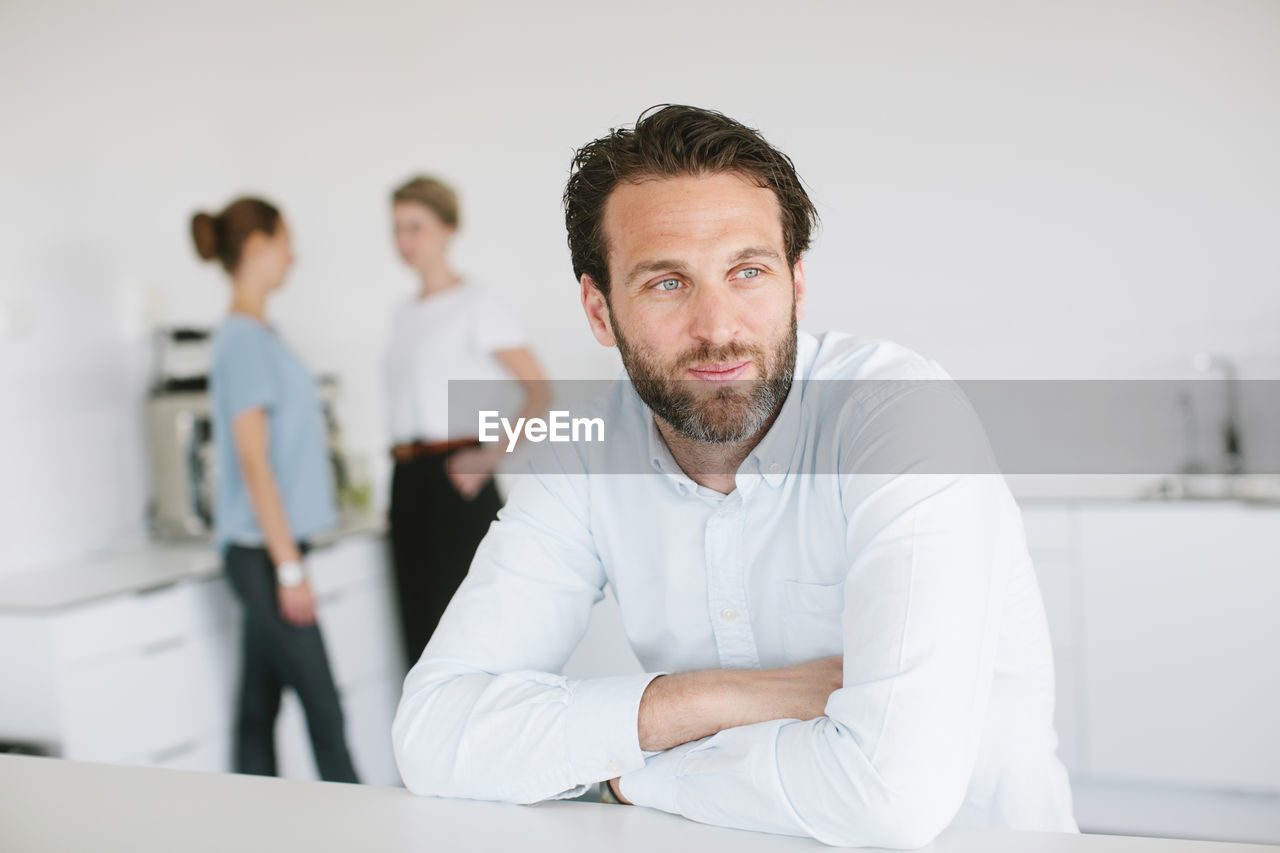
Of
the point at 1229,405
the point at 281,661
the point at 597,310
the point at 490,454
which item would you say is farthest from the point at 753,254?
the point at 1229,405

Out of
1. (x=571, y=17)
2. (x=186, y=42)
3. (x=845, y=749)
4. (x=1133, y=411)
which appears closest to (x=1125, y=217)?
(x=1133, y=411)

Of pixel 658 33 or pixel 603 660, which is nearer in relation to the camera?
pixel 603 660

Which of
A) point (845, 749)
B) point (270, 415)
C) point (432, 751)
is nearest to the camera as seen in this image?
point (845, 749)

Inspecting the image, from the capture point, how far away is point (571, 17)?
3.10m

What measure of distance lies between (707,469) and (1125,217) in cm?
200

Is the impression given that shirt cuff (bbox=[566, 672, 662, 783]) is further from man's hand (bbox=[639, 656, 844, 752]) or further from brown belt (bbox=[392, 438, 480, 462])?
brown belt (bbox=[392, 438, 480, 462])

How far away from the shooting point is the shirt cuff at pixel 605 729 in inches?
36.0

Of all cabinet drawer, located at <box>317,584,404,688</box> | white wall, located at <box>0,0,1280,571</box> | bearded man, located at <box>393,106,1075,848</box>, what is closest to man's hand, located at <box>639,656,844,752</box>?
bearded man, located at <box>393,106,1075,848</box>

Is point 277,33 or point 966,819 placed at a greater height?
point 277,33

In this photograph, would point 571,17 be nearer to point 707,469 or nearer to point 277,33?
point 277,33

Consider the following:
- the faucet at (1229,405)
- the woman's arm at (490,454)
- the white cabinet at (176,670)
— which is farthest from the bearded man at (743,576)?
the faucet at (1229,405)

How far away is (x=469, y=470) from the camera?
94.5 inches

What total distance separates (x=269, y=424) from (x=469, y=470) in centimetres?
43

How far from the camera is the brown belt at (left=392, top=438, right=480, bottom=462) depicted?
242 cm
